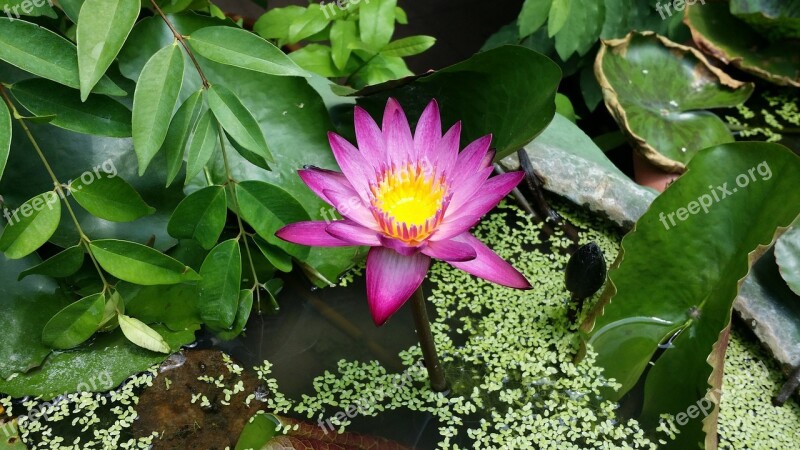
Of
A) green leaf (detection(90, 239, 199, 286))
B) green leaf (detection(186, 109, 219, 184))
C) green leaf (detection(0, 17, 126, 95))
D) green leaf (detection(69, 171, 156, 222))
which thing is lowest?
green leaf (detection(90, 239, 199, 286))

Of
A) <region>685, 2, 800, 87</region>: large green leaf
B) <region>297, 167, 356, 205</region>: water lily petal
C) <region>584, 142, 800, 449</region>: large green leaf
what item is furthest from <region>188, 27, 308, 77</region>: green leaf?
<region>685, 2, 800, 87</region>: large green leaf

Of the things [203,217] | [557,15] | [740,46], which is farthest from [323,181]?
[740,46]

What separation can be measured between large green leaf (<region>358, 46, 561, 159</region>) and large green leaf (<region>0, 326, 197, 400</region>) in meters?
0.57

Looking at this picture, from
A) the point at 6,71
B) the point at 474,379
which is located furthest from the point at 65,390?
the point at 474,379

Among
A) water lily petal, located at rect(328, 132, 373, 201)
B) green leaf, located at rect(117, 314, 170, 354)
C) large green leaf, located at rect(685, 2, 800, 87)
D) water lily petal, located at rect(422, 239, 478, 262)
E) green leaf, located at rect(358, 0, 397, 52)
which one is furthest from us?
large green leaf, located at rect(685, 2, 800, 87)

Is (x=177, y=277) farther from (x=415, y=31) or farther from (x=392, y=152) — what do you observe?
(x=415, y=31)

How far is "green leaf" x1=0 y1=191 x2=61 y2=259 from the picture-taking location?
997 mm

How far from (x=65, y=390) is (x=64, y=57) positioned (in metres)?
0.54

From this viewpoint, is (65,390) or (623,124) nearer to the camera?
(65,390)

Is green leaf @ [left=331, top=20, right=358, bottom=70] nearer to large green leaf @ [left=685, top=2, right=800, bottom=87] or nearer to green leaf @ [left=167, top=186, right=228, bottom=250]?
green leaf @ [left=167, top=186, right=228, bottom=250]

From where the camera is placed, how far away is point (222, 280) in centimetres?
114

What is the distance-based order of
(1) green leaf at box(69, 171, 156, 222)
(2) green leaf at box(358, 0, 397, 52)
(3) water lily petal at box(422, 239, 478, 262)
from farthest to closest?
(2) green leaf at box(358, 0, 397, 52) < (1) green leaf at box(69, 171, 156, 222) < (3) water lily petal at box(422, 239, 478, 262)

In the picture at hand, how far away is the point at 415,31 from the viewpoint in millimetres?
2135

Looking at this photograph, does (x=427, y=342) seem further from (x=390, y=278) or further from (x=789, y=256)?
(x=789, y=256)
